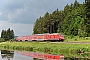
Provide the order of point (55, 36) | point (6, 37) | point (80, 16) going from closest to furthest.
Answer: point (55, 36) → point (80, 16) → point (6, 37)

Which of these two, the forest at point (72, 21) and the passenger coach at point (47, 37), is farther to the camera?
the forest at point (72, 21)

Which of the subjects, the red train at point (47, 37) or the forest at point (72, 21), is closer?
the red train at point (47, 37)

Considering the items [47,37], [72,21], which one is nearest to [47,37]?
[47,37]

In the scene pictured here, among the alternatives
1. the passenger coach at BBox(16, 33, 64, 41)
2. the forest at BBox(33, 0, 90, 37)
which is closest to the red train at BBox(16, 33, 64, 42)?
the passenger coach at BBox(16, 33, 64, 41)

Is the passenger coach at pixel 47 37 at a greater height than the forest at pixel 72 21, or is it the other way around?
the forest at pixel 72 21

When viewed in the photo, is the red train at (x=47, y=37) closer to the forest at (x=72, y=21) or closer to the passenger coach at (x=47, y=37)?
the passenger coach at (x=47, y=37)

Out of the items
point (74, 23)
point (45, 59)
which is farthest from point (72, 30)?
point (45, 59)

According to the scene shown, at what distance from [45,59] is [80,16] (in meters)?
75.6

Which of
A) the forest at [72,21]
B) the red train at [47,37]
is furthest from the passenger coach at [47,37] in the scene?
the forest at [72,21]

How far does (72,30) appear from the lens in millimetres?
125312

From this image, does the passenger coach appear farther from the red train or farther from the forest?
the forest

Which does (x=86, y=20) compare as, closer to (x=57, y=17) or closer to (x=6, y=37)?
(x=57, y=17)

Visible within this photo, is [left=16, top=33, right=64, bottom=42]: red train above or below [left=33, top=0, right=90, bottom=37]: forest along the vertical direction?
below

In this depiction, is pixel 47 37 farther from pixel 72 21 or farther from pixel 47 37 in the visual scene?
pixel 72 21
